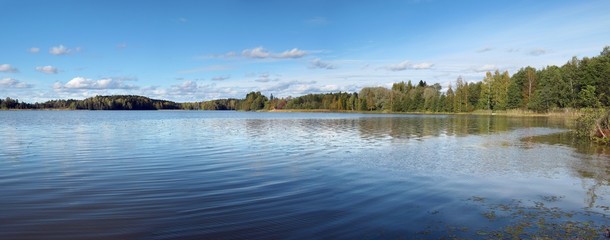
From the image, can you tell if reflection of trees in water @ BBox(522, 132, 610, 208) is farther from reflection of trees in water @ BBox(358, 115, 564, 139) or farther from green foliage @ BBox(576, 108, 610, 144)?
reflection of trees in water @ BBox(358, 115, 564, 139)

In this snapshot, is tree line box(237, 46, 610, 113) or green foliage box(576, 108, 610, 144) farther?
tree line box(237, 46, 610, 113)

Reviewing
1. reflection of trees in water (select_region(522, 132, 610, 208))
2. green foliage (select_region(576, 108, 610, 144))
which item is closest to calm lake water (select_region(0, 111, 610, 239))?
reflection of trees in water (select_region(522, 132, 610, 208))

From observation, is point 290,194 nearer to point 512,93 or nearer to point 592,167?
point 592,167

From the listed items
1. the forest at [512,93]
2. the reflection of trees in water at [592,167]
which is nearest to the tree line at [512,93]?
the forest at [512,93]

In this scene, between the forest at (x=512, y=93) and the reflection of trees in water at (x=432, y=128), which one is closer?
the reflection of trees in water at (x=432, y=128)

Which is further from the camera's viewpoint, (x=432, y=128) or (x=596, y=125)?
(x=432, y=128)

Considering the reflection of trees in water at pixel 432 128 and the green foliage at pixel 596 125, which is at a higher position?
the green foliage at pixel 596 125

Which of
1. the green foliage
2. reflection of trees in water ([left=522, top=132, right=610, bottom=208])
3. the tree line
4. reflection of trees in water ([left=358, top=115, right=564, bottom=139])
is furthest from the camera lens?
the tree line

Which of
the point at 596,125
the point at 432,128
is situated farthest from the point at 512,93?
the point at 596,125

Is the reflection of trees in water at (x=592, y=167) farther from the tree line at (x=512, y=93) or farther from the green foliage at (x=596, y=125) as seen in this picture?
the tree line at (x=512, y=93)

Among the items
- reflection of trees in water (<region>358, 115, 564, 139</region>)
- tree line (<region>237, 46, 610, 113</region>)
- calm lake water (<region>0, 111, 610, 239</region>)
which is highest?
tree line (<region>237, 46, 610, 113</region>)

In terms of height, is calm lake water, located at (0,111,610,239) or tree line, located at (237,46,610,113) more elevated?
tree line, located at (237,46,610,113)

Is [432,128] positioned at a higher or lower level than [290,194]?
lower

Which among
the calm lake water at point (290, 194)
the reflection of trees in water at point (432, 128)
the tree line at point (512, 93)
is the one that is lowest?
the reflection of trees in water at point (432, 128)
